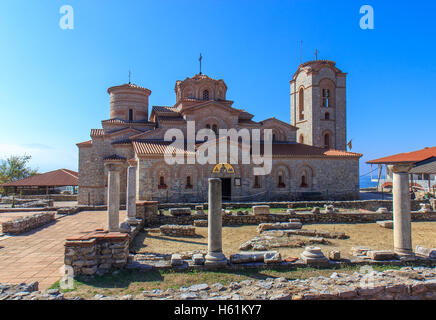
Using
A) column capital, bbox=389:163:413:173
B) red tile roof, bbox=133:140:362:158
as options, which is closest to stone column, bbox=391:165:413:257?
column capital, bbox=389:163:413:173

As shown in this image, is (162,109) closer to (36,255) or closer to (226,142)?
(226,142)

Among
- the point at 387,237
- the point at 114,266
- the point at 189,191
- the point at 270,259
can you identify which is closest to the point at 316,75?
the point at 189,191

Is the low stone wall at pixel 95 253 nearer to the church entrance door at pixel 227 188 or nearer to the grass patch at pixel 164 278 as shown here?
the grass patch at pixel 164 278

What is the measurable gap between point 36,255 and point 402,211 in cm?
880

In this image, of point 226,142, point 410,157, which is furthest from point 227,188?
point 410,157

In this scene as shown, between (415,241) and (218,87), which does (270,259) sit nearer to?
(415,241)

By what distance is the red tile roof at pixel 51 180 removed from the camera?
2600 centimetres

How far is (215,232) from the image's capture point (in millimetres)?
6621

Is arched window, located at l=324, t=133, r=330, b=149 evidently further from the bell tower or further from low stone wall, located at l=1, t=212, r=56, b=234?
low stone wall, located at l=1, t=212, r=56, b=234

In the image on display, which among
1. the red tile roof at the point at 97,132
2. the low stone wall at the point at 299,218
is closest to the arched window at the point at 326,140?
the low stone wall at the point at 299,218

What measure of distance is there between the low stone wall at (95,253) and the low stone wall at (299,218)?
670 centimetres

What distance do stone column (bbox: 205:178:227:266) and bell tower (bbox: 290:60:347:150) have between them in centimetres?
2003

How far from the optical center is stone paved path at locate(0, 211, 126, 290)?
216 inches

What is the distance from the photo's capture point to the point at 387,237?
10.3 meters
